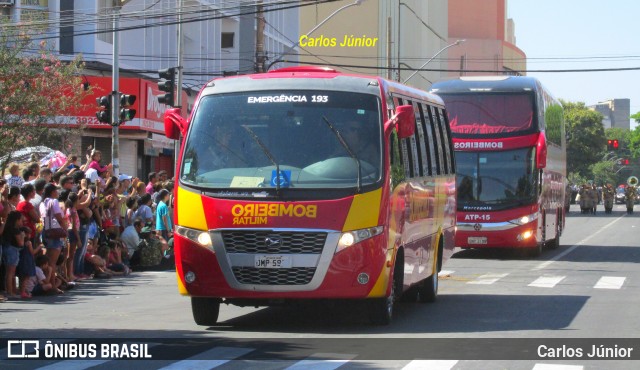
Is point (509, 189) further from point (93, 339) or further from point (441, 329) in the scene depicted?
point (93, 339)

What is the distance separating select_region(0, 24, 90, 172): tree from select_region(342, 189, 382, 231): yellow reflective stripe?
9.22m


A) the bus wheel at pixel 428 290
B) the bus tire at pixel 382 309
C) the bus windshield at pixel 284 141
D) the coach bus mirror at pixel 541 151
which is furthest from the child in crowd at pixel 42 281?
the coach bus mirror at pixel 541 151

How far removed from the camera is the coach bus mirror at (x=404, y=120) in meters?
13.7

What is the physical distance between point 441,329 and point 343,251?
1525 mm

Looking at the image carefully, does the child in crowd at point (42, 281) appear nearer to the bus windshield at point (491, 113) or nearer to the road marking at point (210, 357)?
the road marking at point (210, 357)

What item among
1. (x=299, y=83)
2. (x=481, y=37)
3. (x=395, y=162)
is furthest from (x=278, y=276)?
(x=481, y=37)

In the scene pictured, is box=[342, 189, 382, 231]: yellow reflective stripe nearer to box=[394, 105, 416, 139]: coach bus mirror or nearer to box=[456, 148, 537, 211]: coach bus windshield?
box=[394, 105, 416, 139]: coach bus mirror

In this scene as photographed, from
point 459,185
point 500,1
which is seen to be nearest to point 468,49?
point 500,1

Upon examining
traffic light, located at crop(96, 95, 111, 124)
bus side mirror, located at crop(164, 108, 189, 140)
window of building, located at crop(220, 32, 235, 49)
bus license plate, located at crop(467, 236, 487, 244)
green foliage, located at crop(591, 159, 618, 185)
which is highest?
window of building, located at crop(220, 32, 235, 49)

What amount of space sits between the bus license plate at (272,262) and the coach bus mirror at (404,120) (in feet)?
6.79

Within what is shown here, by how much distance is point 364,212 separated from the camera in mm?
12945

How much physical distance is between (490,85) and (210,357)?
17914mm

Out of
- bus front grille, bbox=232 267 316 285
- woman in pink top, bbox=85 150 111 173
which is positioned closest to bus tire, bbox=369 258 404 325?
bus front grille, bbox=232 267 316 285

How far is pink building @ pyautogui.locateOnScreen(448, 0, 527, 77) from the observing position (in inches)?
4321
